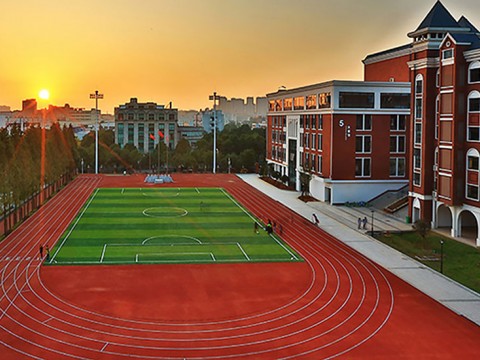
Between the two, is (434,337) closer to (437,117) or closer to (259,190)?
(437,117)

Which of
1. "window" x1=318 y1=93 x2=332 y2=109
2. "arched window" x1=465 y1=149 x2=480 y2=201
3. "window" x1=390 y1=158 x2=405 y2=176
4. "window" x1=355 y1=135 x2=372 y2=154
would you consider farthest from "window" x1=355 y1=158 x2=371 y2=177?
"arched window" x1=465 y1=149 x2=480 y2=201

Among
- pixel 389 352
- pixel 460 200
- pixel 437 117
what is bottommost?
pixel 389 352

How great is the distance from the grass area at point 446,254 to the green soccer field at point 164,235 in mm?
7162

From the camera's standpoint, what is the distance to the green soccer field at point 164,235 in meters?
31.4

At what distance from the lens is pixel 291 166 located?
65562mm

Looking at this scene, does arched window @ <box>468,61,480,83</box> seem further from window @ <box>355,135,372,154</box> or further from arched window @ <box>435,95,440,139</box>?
window @ <box>355,135,372,154</box>

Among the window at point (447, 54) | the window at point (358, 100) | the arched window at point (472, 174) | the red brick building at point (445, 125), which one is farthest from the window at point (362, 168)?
the arched window at point (472, 174)

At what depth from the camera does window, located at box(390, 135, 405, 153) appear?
53438 mm

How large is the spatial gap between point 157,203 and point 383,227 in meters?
21.5

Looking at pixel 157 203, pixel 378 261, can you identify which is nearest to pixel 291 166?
pixel 157 203

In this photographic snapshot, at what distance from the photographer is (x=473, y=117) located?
36219mm

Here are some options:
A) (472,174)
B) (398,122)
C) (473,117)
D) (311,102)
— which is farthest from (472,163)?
(311,102)

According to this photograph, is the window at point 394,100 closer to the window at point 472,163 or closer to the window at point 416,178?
the window at point 416,178

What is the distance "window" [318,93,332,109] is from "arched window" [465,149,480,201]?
1899 centimetres
